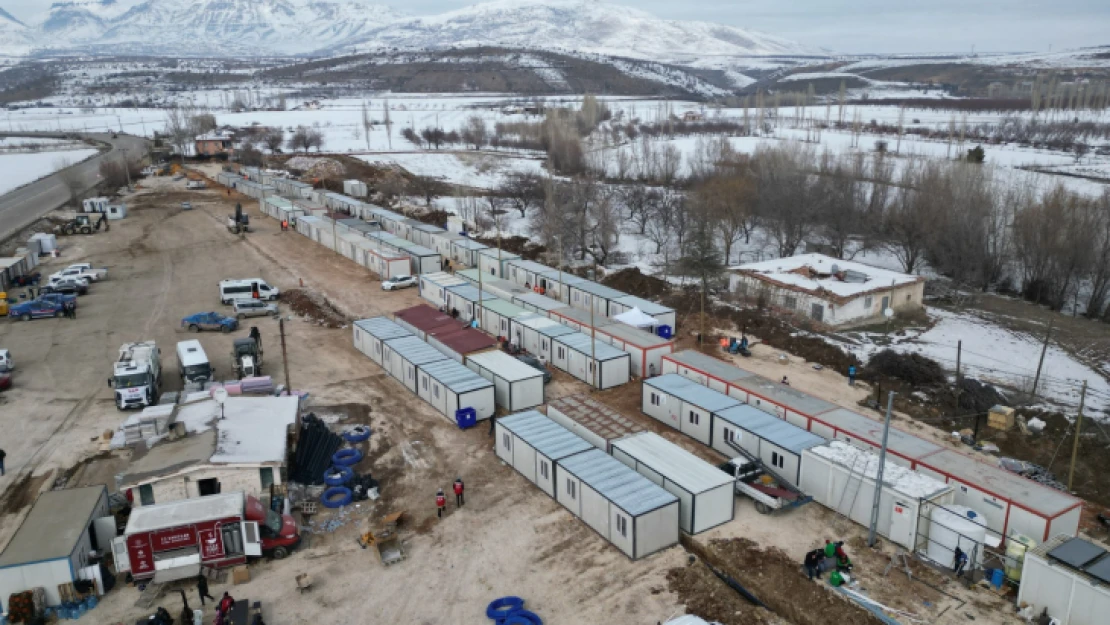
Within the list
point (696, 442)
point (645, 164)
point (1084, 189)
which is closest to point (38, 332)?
point (696, 442)

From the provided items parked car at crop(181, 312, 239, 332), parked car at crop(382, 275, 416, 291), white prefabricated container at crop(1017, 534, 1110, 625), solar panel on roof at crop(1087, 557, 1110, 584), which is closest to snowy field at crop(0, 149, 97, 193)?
parked car at crop(181, 312, 239, 332)

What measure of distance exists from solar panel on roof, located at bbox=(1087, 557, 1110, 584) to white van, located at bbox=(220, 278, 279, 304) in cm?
3109

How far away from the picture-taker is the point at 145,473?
54.5 ft

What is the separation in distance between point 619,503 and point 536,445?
326 cm

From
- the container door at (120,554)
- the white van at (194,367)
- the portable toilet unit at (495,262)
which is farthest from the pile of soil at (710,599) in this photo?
the portable toilet unit at (495,262)

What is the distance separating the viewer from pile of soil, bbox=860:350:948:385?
24.1m

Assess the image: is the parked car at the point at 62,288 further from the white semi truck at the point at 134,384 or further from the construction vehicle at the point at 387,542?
the construction vehicle at the point at 387,542

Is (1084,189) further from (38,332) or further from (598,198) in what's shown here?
(38,332)

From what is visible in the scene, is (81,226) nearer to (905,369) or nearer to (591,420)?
(591,420)

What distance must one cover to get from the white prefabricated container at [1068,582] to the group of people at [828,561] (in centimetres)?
303

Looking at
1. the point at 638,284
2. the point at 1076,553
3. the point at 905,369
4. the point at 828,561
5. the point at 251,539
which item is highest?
the point at 1076,553

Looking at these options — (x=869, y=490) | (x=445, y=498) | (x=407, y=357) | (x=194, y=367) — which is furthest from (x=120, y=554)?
(x=869, y=490)

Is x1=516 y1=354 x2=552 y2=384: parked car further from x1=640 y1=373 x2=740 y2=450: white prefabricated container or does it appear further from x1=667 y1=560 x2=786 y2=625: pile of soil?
x1=667 y1=560 x2=786 y2=625: pile of soil

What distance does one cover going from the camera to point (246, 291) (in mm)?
34031
